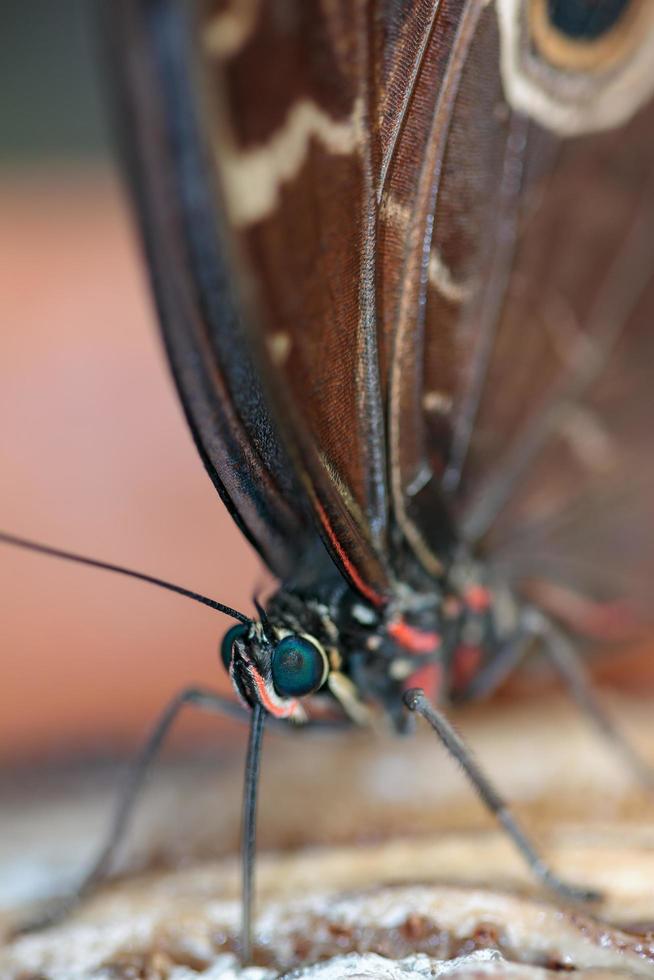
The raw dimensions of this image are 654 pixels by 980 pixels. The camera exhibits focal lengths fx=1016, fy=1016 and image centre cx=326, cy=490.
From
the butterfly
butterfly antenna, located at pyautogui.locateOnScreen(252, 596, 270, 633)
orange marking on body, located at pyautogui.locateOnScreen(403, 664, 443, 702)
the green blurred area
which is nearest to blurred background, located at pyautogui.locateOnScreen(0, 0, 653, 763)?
butterfly antenna, located at pyautogui.locateOnScreen(252, 596, 270, 633)

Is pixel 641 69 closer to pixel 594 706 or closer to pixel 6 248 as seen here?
pixel 594 706

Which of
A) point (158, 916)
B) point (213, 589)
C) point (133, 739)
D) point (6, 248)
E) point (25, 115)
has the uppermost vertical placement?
point (25, 115)

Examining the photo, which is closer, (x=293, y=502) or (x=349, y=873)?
(x=293, y=502)

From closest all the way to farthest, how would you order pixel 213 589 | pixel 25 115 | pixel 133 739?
1. pixel 133 739
2. pixel 213 589
3. pixel 25 115

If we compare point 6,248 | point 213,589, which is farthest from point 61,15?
point 213,589

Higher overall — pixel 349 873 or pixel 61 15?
pixel 61 15

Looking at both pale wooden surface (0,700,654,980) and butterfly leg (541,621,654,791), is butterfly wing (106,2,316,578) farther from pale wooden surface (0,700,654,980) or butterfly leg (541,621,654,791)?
butterfly leg (541,621,654,791)

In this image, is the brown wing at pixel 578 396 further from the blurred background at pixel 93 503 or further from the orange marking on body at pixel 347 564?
the orange marking on body at pixel 347 564
